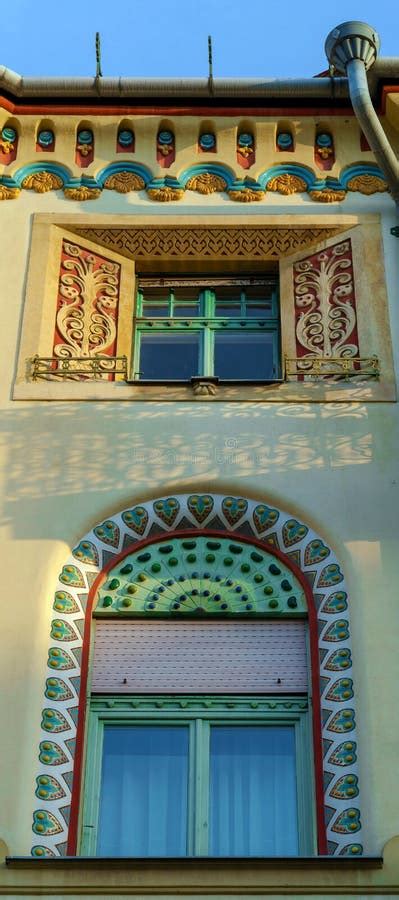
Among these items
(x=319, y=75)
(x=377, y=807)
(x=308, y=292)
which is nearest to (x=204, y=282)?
(x=308, y=292)

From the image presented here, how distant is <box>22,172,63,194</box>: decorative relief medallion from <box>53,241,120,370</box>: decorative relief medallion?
1.70 ft

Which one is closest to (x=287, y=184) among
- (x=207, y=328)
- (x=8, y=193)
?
(x=207, y=328)

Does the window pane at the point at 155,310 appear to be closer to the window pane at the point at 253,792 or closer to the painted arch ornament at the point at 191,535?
the painted arch ornament at the point at 191,535

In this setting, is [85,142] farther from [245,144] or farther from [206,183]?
[245,144]

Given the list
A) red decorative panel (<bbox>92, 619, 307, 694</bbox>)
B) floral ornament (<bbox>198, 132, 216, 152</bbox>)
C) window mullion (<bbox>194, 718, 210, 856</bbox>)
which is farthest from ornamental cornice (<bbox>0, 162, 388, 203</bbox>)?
window mullion (<bbox>194, 718, 210, 856</bbox>)

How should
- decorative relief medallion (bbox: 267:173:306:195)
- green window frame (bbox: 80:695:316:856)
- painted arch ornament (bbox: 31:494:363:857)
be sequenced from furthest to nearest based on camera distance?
decorative relief medallion (bbox: 267:173:306:195) → green window frame (bbox: 80:695:316:856) → painted arch ornament (bbox: 31:494:363:857)

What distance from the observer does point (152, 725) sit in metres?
11.1

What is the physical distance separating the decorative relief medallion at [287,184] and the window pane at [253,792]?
4645 mm

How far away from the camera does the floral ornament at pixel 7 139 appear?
46.4 feet

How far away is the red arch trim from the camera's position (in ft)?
34.6

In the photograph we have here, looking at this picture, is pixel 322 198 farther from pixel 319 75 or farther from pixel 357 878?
pixel 357 878

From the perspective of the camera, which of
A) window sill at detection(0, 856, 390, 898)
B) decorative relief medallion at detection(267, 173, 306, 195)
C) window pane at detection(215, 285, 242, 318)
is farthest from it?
decorative relief medallion at detection(267, 173, 306, 195)

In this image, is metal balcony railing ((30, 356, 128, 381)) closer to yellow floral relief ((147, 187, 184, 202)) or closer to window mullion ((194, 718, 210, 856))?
yellow floral relief ((147, 187, 184, 202))

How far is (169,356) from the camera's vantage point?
530 inches
